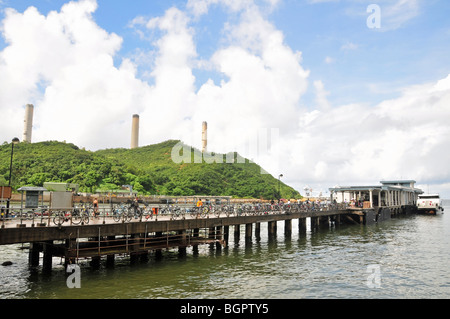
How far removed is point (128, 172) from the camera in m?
120

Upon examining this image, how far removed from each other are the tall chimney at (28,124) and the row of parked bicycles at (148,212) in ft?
362

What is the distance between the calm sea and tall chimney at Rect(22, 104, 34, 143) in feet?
382

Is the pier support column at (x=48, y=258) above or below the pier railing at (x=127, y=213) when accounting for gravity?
below

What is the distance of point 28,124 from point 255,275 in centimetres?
13905

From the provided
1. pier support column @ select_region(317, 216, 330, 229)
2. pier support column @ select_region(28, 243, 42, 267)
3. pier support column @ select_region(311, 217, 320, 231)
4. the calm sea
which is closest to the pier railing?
pier support column @ select_region(311, 217, 320, 231)

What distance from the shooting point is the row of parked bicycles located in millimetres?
22905

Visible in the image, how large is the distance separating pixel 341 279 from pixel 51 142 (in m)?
137

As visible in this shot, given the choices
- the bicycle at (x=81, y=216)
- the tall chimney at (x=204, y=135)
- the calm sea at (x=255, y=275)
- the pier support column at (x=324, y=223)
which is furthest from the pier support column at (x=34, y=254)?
the tall chimney at (x=204, y=135)

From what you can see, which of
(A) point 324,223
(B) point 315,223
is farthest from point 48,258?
(A) point 324,223

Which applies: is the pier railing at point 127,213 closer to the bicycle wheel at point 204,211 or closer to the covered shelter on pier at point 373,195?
the bicycle wheel at point 204,211

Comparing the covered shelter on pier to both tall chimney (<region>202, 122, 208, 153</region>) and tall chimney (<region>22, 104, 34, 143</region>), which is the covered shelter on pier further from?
tall chimney (<region>22, 104, 34, 143</region>)

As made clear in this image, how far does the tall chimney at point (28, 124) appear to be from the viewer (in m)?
133

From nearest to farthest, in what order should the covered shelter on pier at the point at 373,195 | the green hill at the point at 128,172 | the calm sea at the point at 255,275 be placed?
the calm sea at the point at 255,275, the covered shelter on pier at the point at 373,195, the green hill at the point at 128,172
